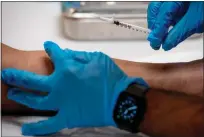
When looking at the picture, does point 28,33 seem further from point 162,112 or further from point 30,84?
point 162,112

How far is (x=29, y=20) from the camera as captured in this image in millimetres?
1357

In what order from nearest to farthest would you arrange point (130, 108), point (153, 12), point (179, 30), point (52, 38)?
point (130, 108) < point (179, 30) < point (153, 12) < point (52, 38)

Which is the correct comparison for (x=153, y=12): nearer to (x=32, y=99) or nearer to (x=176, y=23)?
(x=176, y=23)

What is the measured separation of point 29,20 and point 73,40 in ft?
0.69

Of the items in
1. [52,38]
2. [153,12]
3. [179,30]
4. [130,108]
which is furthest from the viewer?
[52,38]

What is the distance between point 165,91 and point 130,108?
4.4 inches

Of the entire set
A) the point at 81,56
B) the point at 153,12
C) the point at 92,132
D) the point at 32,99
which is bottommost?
the point at 92,132

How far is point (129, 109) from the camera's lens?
755 mm

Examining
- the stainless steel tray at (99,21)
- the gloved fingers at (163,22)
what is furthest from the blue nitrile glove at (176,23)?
the stainless steel tray at (99,21)

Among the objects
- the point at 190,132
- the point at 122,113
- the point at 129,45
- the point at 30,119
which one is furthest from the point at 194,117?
the point at 129,45

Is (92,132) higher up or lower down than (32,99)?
lower down

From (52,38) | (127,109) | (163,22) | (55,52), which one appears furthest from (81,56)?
(52,38)

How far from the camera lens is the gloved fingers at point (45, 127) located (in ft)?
2.58

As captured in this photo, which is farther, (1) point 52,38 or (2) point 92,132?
(1) point 52,38
